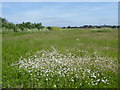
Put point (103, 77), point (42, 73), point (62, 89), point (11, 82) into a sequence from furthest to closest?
point (42, 73), point (103, 77), point (11, 82), point (62, 89)

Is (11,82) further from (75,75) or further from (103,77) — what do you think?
(103,77)

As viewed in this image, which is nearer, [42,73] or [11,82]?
[11,82]

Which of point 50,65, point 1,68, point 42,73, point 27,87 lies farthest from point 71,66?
point 1,68

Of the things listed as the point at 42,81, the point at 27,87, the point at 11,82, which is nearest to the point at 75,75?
the point at 42,81

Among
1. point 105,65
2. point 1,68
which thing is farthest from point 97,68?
point 1,68

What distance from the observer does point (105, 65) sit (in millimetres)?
6203

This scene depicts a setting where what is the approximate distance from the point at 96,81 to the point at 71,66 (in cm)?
150

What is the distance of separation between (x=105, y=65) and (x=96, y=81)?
167 centimetres

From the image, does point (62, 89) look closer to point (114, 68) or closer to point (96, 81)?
point (96, 81)

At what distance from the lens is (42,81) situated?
15.8 feet

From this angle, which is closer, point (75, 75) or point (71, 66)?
point (75, 75)

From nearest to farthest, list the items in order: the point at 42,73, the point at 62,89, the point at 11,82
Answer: the point at 62,89 < the point at 11,82 < the point at 42,73

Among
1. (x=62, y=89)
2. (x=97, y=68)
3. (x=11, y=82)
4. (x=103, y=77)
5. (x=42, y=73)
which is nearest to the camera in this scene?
(x=62, y=89)

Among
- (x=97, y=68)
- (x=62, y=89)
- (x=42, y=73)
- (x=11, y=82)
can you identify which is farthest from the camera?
(x=97, y=68)
